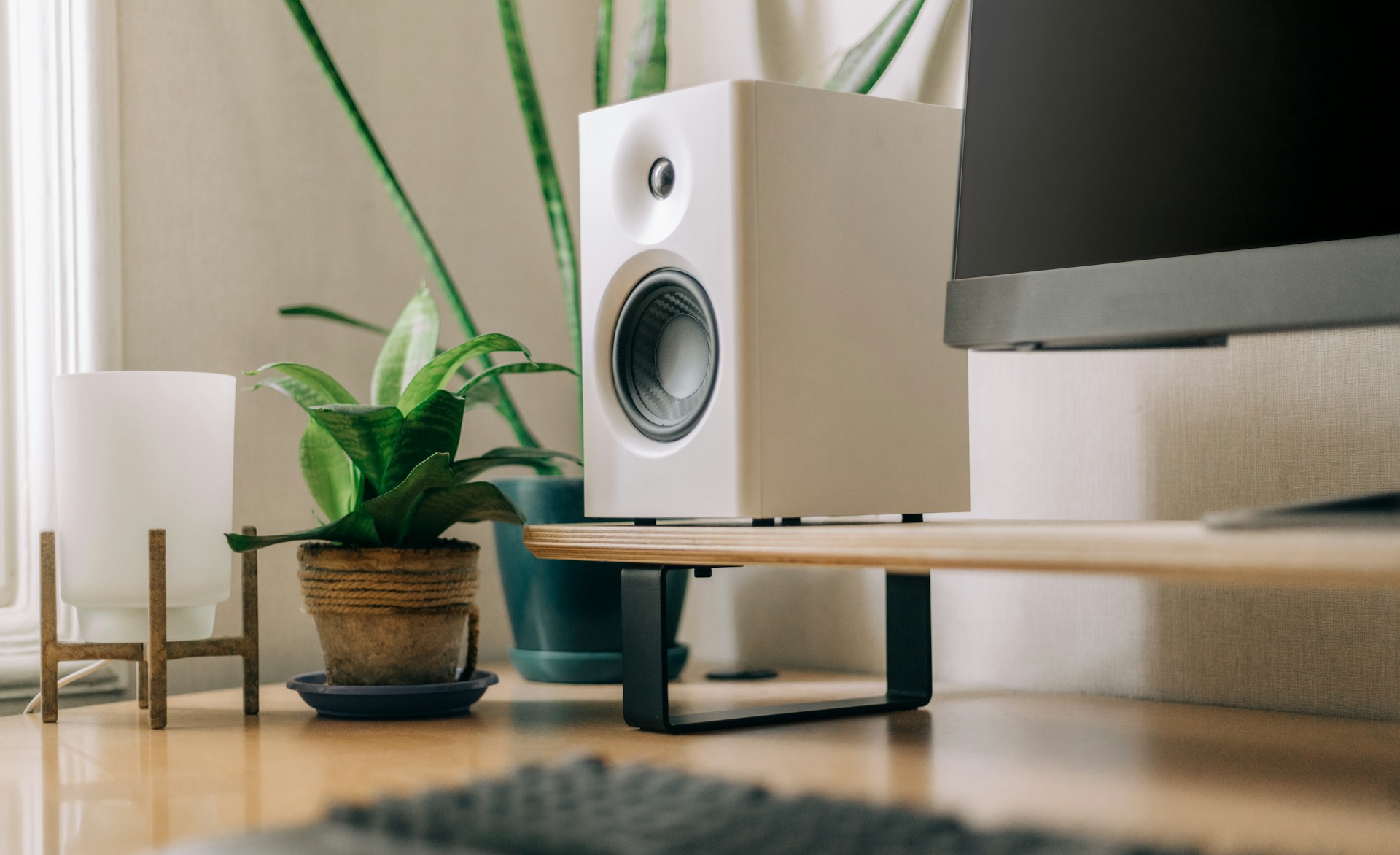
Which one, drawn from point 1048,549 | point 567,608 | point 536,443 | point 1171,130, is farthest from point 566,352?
point 1048,549

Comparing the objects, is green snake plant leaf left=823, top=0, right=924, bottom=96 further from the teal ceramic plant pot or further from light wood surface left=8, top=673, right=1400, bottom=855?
light wood surface left=8, top=673, right=1400, bottom=855

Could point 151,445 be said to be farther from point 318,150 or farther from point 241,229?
point 318,150

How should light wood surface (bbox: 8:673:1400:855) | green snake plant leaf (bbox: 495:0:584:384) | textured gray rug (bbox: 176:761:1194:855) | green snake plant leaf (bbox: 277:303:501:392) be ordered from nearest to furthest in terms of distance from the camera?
textured gray rug (bbox: 176:761:1194:855) < light wood surface (bbox: 8:673:1400:855) < green snake plant leaf (bbox: 277:303:501:392) < green snake plant leaf (bbox: 495:0:584:384)

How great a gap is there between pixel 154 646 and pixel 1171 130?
87 centimetres

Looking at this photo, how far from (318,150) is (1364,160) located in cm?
106

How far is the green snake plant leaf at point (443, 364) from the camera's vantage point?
3.63 feet

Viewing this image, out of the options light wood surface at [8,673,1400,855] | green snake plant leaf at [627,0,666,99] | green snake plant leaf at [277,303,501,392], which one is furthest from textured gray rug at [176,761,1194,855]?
green snake plant leaf at [627,0,666,99]

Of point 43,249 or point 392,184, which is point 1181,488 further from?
point 43,249

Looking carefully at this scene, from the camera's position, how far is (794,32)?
1476mm

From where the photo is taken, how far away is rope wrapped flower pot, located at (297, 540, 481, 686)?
3.58 feet

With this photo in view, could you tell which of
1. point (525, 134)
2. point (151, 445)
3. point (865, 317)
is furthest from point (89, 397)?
point (525, 134)

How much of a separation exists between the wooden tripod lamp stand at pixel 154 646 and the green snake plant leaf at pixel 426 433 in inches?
6.3

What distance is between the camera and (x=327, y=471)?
1.14 meters

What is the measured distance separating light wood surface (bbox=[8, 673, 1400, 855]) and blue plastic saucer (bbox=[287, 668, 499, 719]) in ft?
0.06
